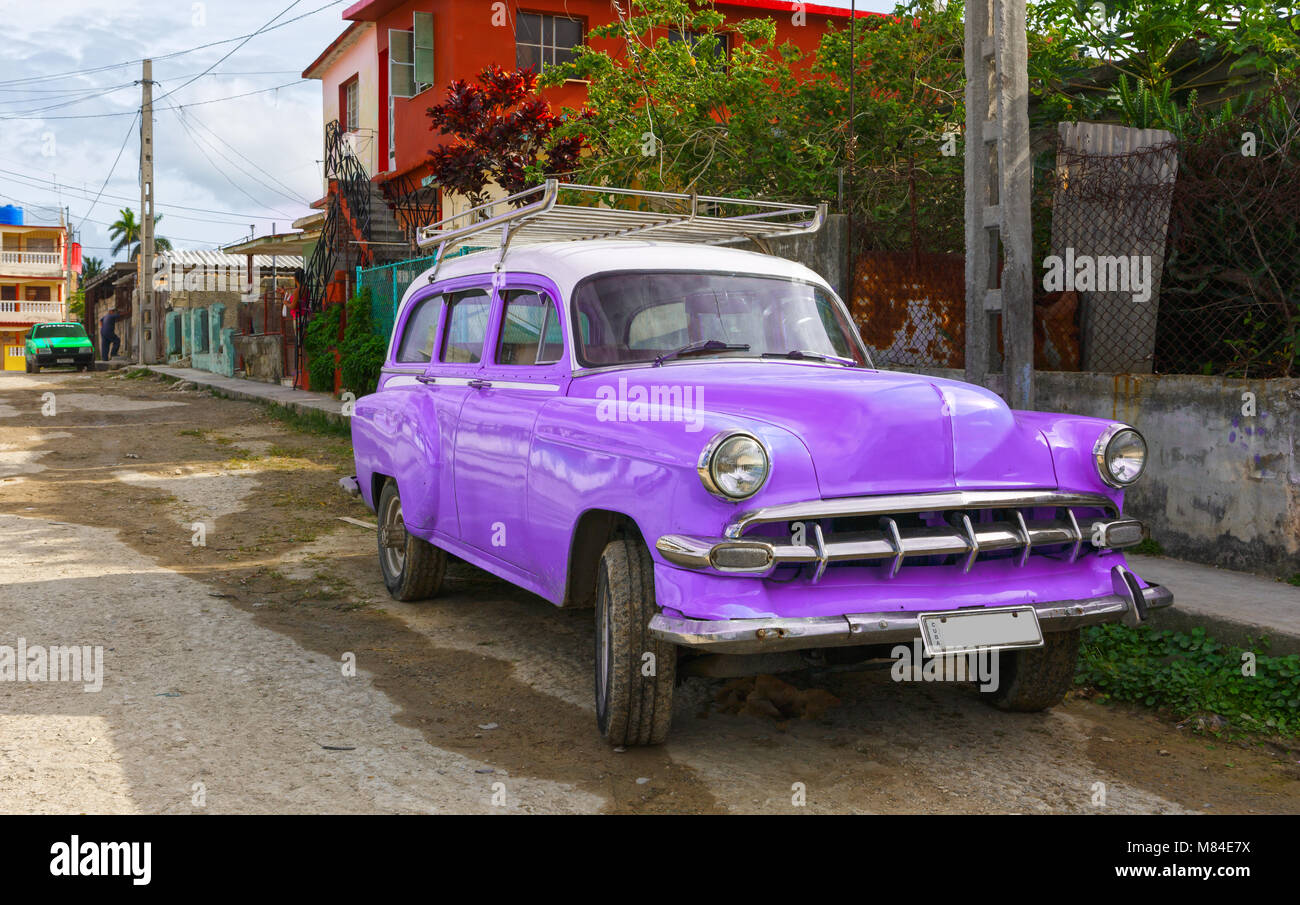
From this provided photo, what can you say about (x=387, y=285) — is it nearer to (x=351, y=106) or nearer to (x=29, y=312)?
(x=351, y=106)

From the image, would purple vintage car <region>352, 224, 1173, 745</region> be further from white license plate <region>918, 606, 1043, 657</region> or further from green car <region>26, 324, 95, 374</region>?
green car <region>26, 324, 95, 374</region>

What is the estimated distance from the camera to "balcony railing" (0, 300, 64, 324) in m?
67.3

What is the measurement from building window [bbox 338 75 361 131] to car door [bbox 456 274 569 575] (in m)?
20.0

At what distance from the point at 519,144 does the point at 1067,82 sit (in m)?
7.23

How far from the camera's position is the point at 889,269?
30.5ft

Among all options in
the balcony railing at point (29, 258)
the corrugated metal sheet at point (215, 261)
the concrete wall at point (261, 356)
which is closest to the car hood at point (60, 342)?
the corrugated metal sheet at point (215, 261)

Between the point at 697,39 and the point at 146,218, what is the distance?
20.9 meters

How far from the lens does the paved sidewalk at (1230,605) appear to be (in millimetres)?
5348

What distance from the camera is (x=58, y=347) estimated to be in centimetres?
3494

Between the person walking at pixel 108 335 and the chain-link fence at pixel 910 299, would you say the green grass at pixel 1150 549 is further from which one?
the person walking at pixel 108 335

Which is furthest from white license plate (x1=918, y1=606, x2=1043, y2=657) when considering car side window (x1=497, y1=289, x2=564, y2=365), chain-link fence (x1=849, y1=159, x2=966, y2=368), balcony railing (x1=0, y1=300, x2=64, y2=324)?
balcony railing (x1=0, y1=300, x2=64, y2=324)

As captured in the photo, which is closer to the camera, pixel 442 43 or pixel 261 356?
pixel 442 43

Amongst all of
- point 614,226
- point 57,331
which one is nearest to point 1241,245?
point 614,226
